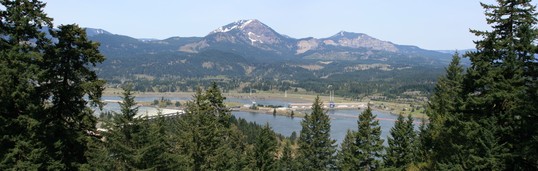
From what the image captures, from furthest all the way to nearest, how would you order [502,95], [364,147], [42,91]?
1. [364,147]
2. [42,91]
3. [502,95]

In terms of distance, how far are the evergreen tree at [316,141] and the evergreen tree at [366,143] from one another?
18.0 feet

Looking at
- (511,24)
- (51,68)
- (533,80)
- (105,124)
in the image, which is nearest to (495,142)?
(533,80)

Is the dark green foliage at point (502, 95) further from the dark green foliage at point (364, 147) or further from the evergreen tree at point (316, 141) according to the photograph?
the evergreen tree at point (316, 141)

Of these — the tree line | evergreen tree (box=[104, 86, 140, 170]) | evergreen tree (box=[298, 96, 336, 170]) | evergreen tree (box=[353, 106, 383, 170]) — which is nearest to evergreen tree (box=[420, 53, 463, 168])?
the tree line

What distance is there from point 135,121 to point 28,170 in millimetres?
3391

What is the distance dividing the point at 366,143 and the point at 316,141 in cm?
606

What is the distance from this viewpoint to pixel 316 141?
95.4 feet

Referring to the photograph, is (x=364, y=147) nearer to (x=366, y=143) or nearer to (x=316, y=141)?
(x=366, y=143)

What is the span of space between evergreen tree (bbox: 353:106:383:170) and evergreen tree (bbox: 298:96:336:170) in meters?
5.48

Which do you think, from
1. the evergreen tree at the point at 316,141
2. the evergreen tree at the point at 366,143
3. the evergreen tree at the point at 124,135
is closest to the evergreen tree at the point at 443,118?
the evergreen tree at the point at 366,143

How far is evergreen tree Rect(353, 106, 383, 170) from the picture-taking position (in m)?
23.3

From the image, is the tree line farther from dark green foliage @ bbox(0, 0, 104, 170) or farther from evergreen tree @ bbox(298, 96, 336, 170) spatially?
evergreen tree @ bbox(298, 96, 336, 170)

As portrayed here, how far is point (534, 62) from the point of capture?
12.5 meters

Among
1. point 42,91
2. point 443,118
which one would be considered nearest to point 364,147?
point 443,118
